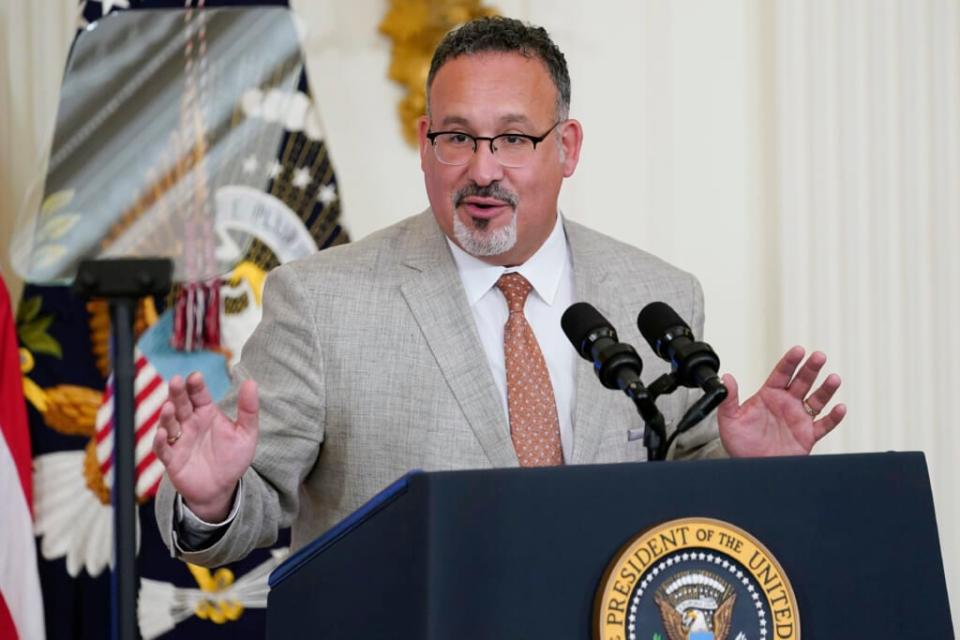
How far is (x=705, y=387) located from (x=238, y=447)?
0.70 m

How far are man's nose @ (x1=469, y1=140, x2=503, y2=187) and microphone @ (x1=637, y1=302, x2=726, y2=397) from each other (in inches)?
27.0

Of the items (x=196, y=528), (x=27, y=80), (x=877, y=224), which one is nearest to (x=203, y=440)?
(x=196, y=528)

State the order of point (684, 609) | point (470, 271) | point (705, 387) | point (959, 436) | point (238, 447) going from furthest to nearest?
1. point (959, 436)
2. point (470, 271)
3. point (238, 447)
4. point (705, 387)
5. point (684, 609)

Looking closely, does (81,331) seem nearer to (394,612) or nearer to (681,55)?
(681,55)

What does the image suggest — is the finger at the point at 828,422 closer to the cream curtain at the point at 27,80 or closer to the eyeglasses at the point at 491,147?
the eyeglasses at the point at 491,147

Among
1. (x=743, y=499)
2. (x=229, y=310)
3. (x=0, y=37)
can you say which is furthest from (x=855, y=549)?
(x=0, y=37)

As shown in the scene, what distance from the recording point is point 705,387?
186 centimetres

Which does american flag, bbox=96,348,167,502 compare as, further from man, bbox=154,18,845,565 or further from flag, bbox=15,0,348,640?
man, bbox=154,18,845,565

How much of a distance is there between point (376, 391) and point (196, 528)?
0.50 metres

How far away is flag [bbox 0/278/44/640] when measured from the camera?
339cm

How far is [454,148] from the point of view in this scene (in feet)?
8.57

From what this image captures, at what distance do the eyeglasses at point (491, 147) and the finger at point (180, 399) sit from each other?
83 cm

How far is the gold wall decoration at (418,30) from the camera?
402cm

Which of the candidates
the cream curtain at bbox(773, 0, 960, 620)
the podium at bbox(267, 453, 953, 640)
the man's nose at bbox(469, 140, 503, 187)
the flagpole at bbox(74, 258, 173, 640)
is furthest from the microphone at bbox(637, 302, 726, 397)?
the cream curtain at bbox(773, 0, 960, 620)
